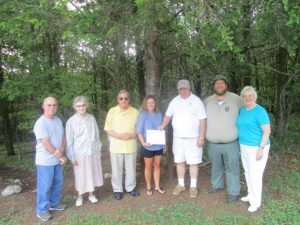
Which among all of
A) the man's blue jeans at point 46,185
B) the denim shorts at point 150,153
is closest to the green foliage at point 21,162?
the man's blue jeans at point 46,185

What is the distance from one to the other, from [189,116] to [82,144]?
181 centimetres

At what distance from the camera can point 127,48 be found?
242 inches

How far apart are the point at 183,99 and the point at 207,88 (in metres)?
2.86

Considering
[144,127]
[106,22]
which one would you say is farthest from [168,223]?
[106,22]

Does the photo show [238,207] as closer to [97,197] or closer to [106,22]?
[97,197]

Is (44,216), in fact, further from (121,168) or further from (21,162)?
(21,162)

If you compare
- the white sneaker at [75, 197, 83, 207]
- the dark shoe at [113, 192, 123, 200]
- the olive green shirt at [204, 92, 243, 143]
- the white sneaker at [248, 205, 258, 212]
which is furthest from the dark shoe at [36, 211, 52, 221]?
the white sneaker at [248, 205, 258, 212]

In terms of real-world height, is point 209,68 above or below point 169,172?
above

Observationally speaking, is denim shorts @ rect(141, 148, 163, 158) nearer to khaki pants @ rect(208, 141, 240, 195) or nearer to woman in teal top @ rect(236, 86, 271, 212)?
khaki pants @ rect(208, 141, 240, 195)

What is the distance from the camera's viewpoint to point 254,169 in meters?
4.81

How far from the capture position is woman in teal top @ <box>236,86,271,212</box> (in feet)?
15.3

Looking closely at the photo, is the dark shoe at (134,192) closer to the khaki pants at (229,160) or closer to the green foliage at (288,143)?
the khaki pants at (229,160)

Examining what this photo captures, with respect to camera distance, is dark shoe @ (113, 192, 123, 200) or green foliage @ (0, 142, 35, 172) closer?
dark shoe @ (113, 192, 123, 200)

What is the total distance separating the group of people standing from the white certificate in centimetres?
10
